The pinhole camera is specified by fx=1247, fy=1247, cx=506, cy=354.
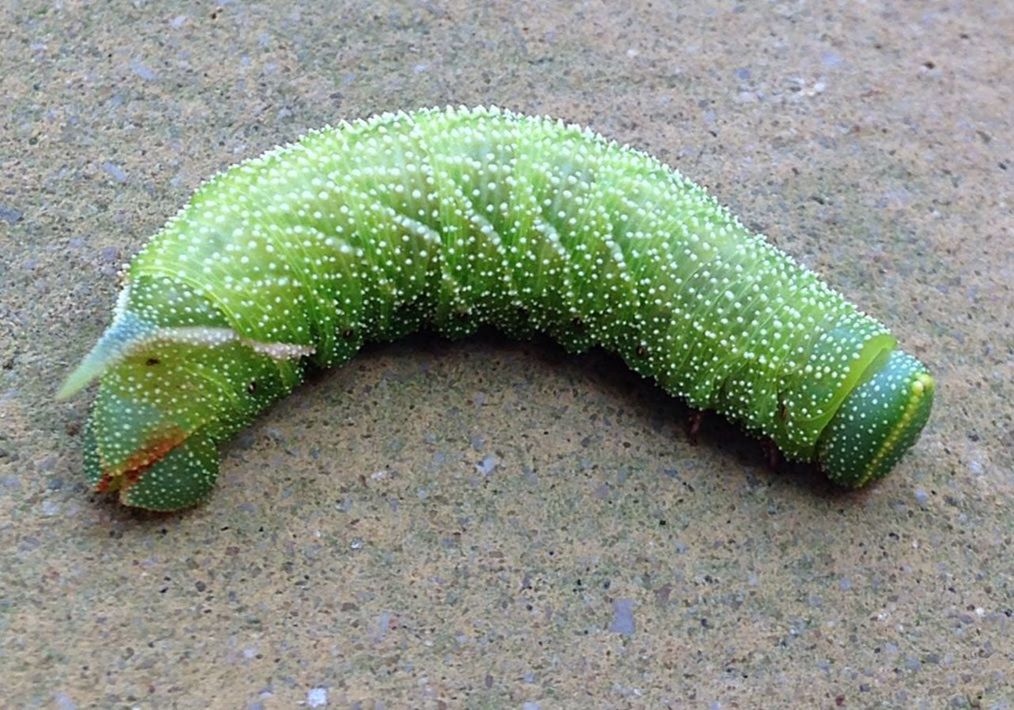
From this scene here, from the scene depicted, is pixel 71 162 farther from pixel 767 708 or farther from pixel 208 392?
pixel 767 708

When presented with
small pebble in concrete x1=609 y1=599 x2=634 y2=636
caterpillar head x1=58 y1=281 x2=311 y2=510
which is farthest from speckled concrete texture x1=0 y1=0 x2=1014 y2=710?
caterpillar head x1=58 y1=281 x2=311 y2=510

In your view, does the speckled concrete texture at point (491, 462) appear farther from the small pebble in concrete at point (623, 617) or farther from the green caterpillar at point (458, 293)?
the green caterpillar at point (458, 293)

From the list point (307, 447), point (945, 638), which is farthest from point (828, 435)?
point (307, 447)

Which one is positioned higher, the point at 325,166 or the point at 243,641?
the point at 325,166

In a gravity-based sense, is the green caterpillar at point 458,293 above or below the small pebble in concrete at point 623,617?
above

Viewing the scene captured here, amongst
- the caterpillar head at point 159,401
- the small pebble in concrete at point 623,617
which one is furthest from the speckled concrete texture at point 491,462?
the caterpillar head at point 159,401
